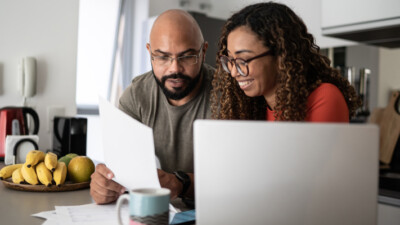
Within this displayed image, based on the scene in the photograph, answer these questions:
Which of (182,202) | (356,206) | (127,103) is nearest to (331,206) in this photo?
(356,206)

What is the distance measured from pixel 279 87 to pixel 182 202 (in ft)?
1.56

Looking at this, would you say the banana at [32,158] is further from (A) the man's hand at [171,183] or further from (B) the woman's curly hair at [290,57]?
(B) the woman's curly hair at [290,57]

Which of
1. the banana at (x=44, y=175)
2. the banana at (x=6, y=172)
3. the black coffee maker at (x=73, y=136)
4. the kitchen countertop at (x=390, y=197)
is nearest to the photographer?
the banana at (x=44, y=175)

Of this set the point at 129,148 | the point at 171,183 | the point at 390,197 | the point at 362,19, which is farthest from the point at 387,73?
the point at 129,148

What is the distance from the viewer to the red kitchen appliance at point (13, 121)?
2105mm

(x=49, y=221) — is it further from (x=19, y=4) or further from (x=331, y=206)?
(x=19, y=4)

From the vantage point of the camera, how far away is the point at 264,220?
668 mm

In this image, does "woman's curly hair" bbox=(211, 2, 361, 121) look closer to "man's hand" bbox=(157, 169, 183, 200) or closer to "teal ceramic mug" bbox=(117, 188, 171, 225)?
"man's hand" bbox=(157, 169, 183, 200)

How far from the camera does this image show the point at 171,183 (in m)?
1.20

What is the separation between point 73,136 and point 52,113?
427 mm

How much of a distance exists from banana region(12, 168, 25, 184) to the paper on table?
56cm

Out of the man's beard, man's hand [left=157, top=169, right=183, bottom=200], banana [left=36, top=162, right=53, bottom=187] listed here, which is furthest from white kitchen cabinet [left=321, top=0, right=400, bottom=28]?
banana [left=36, top=162, right=53, bottom=187]

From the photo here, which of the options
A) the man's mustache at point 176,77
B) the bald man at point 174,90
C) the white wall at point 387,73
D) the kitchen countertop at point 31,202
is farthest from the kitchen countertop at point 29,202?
the white wall at point 387,73

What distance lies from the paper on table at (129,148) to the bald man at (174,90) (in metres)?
0.62
